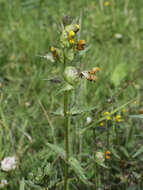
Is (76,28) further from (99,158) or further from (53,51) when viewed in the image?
(99,158)

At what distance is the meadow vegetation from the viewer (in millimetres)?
1385

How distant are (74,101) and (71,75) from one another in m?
0.68

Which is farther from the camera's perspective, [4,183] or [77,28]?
[4,183]

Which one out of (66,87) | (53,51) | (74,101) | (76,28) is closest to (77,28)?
(76,28)

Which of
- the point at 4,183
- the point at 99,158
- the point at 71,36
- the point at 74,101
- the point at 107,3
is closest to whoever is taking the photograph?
the point at 71,36

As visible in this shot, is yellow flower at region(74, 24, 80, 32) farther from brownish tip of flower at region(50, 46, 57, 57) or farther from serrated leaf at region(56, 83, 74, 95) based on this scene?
serrated leaf at region(56, 83, 74, 95)

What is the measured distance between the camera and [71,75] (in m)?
1.08

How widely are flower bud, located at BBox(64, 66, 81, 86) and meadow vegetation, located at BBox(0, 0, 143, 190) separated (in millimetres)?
41

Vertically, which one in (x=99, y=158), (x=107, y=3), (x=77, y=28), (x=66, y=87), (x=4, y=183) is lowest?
(x=4, y=183)

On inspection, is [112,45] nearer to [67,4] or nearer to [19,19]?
[67,4]

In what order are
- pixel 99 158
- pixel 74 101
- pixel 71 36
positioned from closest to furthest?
1. pixel 71 36
2. pixel 99 158
3. pixel 74 101

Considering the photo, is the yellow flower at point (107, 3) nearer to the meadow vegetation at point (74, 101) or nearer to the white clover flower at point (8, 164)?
the meadow vegetation at point (74, 101)

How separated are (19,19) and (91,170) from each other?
228 cm

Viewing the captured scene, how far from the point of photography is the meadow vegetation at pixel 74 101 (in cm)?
139
